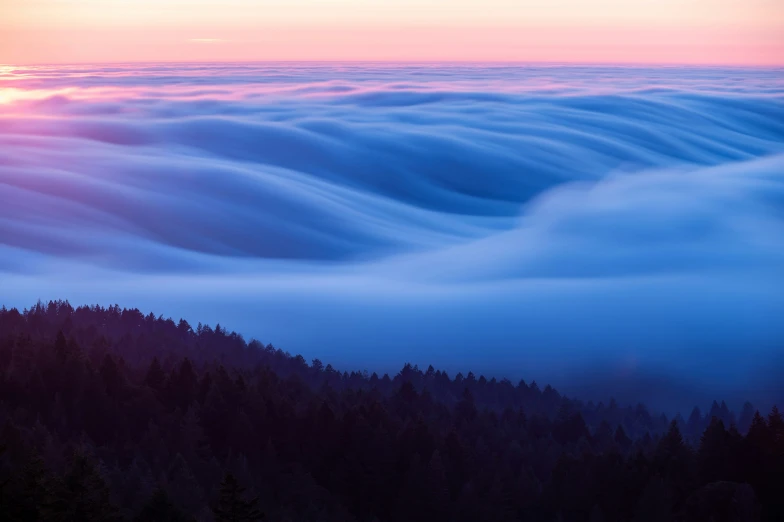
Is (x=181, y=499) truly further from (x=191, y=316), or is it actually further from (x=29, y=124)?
(x=29, y=124)

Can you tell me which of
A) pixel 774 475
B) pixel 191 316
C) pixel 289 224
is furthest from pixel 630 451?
pixel 289 224

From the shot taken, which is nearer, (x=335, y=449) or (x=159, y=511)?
(x=159, y=511)

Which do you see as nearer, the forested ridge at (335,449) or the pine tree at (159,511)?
the pine tree at (159,511)

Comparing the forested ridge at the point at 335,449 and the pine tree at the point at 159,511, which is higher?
the forested ridge at the point at 335,449

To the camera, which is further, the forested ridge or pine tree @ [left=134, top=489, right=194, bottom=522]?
the forested ridge

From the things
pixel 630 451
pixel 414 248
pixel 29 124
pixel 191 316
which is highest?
pixel 29 124

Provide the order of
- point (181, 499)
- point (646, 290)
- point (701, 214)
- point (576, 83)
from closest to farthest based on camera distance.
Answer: point (181, 499) → point (646, 290) → point (701, 214) → point (576, 83)

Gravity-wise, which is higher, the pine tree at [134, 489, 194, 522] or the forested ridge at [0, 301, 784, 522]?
the forested ridge at [0, 301, 784, 522]

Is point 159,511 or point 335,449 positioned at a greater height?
point 335,449
